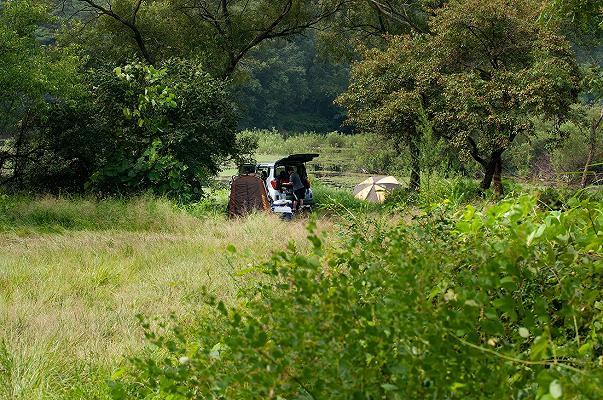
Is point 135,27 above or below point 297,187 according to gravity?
above

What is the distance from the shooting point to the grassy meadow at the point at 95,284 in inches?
159

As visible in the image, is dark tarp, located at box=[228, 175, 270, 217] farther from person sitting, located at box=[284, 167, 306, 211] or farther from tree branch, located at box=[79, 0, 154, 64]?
tree branch, located at box=[79, 0, 154, 64]

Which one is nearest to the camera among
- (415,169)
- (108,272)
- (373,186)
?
(108,272)

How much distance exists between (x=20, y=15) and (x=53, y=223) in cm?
516

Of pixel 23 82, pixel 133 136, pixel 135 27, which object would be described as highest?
pixel 135 27

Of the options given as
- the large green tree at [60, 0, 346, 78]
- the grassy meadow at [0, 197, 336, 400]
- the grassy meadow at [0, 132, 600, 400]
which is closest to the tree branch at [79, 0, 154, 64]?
the large green tree at [60, 0, 346, 78]

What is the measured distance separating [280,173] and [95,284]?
13.0 m

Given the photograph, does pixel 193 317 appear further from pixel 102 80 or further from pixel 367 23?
pixel 367 23

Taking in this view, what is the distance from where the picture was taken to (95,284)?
22.2 ft

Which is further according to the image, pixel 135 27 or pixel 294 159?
pixel 135 27

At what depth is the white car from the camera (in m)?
19.0

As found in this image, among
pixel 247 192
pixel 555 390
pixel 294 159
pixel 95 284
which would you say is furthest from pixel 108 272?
pixel 294 159

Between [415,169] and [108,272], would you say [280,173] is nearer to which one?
[415,169]

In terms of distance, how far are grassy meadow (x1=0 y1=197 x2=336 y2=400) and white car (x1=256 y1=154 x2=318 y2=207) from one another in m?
6.41
